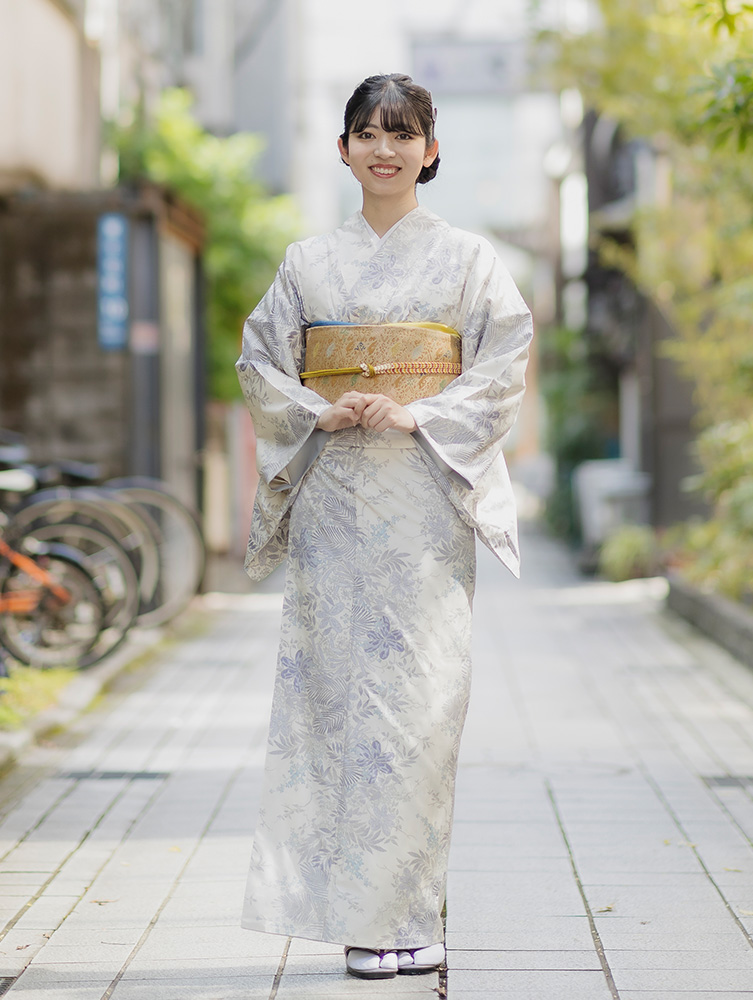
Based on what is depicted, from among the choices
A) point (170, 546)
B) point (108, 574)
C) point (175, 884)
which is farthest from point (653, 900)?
point (170, 546)

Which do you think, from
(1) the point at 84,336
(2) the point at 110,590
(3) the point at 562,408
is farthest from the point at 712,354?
(3) the point at 562,408

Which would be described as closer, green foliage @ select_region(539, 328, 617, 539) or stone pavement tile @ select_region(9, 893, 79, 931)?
stone pavement tile @ select_region(9, 893, 79, 931)

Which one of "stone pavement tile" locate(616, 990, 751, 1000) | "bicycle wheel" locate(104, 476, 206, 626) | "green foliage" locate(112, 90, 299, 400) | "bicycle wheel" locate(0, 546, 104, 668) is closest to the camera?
"stone pavement tile" locate(616, 990, 751, 1000)

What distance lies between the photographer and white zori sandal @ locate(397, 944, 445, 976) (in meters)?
2.95

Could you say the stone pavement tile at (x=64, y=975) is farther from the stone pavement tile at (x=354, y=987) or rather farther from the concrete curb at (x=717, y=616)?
the concrete curb at (x=717, y=616)

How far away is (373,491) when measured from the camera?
118 inches

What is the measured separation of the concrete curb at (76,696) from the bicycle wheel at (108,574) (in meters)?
0.12

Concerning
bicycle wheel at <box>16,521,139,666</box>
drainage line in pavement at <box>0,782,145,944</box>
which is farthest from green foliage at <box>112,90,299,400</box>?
drainage line in pavement at <box>0,782,145,944</box>

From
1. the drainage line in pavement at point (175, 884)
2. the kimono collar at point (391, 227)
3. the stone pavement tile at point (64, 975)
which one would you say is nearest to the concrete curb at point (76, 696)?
the drainage line in pavement at point (175, 884)

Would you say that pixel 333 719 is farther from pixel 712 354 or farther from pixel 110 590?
pixel 712 354

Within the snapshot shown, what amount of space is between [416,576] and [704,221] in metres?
8.69

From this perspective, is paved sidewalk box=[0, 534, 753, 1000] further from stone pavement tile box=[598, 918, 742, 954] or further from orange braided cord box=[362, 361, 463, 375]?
orange braided cord box=[362, 361, 463, 375]

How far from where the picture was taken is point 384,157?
119 inches

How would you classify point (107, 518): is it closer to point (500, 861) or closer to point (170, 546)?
point (170, 546)
